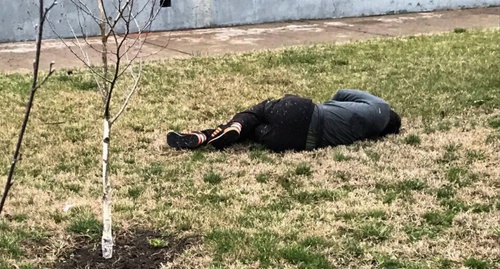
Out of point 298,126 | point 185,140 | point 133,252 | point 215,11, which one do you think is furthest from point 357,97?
point 215,11

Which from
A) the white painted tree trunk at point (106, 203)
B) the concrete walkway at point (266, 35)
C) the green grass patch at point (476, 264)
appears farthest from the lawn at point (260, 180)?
the concrete walkway at point (266, 35)

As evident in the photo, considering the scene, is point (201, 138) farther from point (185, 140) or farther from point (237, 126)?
point (237, 126)

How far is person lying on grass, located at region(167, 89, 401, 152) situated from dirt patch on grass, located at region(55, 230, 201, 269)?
4.79ft

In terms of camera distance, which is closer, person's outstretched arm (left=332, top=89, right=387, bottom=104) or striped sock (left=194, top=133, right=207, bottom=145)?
striped sock (left=194, top=133, right=207, bottom=145)

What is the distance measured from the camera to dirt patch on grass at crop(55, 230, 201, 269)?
341 centimetres

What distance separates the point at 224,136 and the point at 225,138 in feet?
0.06

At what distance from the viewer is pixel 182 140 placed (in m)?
5.10

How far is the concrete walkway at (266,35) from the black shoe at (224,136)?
3.50 metres

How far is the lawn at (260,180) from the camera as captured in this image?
354cm

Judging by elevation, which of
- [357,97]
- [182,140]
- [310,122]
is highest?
[357,97]

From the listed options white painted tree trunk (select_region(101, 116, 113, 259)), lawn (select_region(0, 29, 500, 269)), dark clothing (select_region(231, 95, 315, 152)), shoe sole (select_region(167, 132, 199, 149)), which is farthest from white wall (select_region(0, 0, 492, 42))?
white painted tree trunk (select_region(101, 116, 113, 259))

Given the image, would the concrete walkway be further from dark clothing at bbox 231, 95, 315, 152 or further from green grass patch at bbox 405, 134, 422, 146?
green grass patch at bbox 405, 134, 422, 146

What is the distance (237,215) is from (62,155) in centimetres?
167

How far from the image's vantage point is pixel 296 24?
1135 cm
